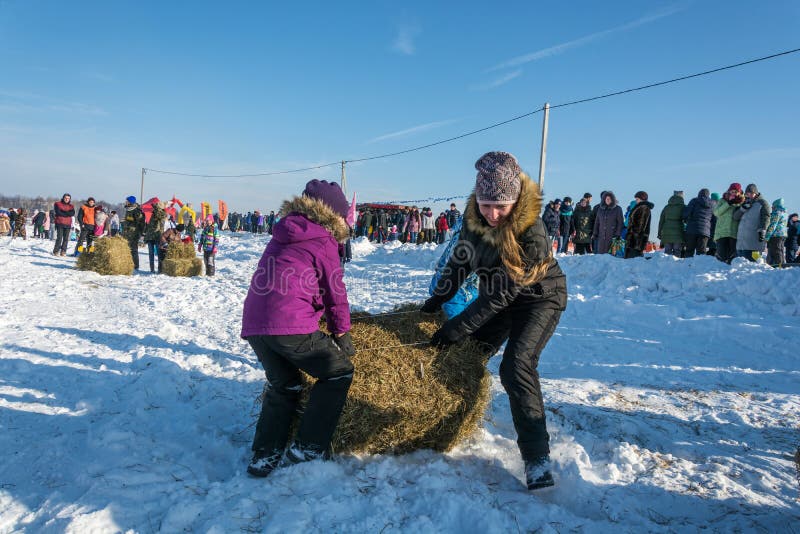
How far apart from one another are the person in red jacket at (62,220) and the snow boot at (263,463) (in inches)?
634

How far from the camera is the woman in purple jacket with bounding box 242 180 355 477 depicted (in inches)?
108

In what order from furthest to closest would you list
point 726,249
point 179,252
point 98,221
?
point 98,221 < point 179,252 < point 726,249

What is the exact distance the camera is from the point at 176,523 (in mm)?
2219

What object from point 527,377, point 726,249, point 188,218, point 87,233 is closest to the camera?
point 527,377

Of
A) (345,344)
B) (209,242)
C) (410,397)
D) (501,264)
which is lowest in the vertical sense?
(410,397)

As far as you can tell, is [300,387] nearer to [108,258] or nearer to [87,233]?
[108,258]

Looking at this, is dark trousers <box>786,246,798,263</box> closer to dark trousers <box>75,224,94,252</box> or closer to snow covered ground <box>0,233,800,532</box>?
snow covered ground <box>0,233,800,532</box>

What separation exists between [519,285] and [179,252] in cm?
1136

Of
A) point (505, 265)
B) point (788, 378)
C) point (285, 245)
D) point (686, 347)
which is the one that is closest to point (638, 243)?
point (686, 347)

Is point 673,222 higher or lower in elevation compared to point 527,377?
higher

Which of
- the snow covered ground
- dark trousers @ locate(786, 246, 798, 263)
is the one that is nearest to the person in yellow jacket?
the snow covered ground

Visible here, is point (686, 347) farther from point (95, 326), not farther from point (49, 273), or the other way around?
point (49, 273)

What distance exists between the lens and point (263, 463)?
9.25 ft

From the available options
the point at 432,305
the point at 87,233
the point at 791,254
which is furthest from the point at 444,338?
the point at 87,233
